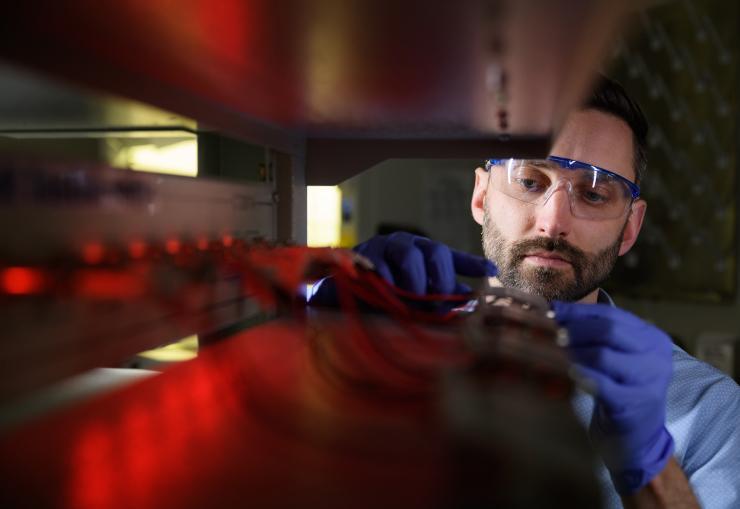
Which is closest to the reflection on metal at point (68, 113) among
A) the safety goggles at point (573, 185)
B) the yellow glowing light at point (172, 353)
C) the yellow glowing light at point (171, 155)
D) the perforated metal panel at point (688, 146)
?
the yellow glowing light at point (171, 155)

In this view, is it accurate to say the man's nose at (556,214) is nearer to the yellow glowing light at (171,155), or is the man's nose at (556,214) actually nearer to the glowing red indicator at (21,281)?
the yellow glowing light at (171,155)

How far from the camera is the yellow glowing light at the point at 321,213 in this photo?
3.57ft

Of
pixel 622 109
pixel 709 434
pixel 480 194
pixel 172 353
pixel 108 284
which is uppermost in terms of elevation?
pixel 622 109

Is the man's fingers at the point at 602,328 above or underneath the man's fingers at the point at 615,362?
above

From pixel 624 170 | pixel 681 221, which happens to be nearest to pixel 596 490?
pixel 624 170

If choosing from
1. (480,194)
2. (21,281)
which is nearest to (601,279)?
(480,194)

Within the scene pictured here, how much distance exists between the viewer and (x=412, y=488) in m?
0.36

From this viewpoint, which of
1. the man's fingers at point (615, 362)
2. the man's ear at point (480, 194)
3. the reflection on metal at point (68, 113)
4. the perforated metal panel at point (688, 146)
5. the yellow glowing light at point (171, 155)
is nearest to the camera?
the reflection on metal at point (68, 113)

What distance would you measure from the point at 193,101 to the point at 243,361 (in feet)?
1.05

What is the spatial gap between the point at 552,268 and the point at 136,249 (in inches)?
43.8

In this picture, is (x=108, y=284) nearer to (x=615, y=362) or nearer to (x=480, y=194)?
(x=615, y=362)

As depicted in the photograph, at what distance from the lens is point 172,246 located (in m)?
0.65

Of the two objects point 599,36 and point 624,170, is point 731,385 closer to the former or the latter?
point 624,170

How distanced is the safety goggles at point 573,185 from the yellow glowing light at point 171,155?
71 cm
